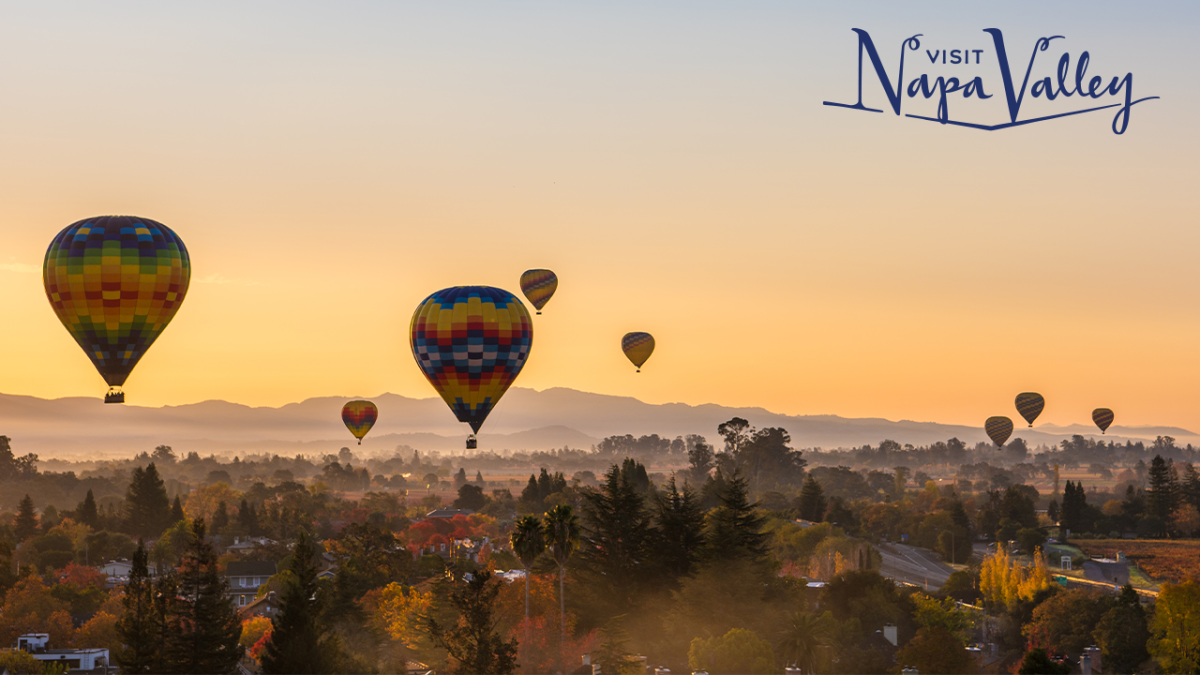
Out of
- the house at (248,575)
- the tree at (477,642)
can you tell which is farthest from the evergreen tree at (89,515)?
the tree at (477,642)

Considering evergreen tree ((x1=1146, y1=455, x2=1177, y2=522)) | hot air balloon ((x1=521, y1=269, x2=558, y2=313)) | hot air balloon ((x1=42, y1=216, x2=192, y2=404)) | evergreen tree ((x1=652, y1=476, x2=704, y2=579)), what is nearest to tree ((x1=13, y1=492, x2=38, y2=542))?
hot air balloon ((x1=521, y1=269, x2=558, y2=313))

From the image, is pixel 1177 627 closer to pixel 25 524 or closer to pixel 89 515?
pixel 89 515

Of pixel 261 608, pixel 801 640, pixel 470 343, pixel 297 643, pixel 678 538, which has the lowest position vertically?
pixel 261 608

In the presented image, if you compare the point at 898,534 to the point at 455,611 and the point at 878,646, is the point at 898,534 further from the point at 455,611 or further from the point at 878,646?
the point at 455,611

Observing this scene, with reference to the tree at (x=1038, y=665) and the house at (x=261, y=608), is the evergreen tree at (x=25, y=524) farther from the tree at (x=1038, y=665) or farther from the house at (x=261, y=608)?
the tree at (x=1038, y=665)

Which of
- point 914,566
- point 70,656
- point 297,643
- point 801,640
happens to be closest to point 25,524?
point 70,656

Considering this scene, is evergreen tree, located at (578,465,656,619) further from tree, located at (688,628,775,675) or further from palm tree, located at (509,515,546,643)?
palm tree, located at (509,515,546,643)
